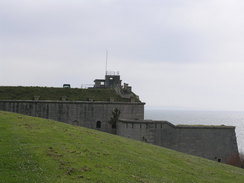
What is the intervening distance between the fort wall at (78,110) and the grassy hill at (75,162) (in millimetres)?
17995

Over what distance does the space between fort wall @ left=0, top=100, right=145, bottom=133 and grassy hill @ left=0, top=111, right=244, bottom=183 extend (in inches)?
708

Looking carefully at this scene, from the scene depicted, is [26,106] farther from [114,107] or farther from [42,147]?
[42,147]

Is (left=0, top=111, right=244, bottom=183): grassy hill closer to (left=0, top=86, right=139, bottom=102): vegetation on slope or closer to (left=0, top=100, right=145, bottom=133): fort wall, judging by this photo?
(left=0, top=100, right=145, bottom=133): fort wall

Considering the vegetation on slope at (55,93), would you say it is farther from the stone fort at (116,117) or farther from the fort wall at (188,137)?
the fort wall at (188,137)

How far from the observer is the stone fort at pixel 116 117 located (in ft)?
137

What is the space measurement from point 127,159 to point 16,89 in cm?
3108

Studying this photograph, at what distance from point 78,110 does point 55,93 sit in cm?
476

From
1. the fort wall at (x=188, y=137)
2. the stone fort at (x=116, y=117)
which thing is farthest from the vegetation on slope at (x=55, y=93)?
the fort wall at (x=188, y=137)

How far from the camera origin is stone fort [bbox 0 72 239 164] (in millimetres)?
41750

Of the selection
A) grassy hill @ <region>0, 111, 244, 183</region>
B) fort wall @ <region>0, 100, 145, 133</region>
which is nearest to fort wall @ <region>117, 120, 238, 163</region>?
fort wall @ <region>0, 100, 145, 133</region>

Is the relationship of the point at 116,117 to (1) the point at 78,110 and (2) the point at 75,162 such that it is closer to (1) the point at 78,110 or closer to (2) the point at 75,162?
(1) the point at 78,110

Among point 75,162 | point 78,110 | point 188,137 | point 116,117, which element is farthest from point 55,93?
point 75,162

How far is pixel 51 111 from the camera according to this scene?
4297cm

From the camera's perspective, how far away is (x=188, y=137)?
144ft
